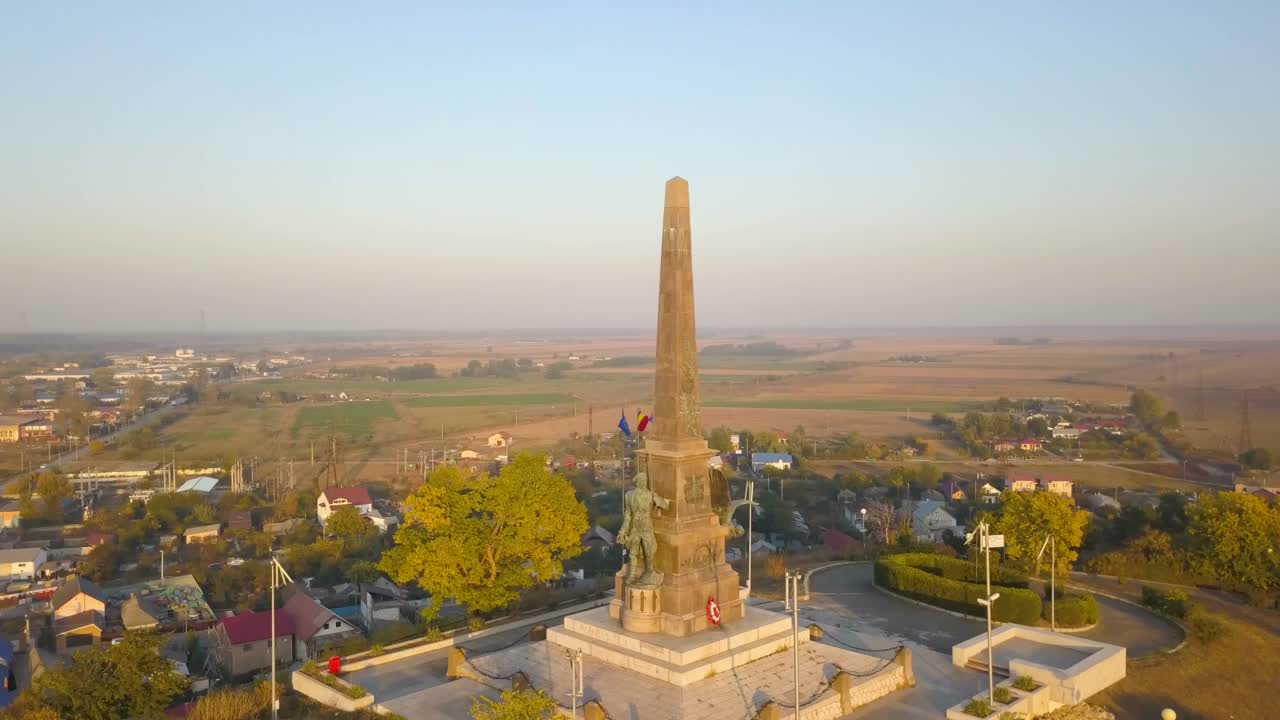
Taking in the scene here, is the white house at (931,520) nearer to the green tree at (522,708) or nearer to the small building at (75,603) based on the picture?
the green tree at (522,708)

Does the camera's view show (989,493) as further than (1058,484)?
No

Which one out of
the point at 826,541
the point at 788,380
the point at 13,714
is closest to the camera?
the point at 13,714

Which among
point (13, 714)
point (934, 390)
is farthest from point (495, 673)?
point (934, 390)

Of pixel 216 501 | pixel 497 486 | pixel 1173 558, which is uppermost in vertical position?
pixel 497 486

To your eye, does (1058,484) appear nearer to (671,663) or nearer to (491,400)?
(671,663)

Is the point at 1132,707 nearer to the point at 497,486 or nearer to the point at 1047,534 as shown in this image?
the point at 1047,534

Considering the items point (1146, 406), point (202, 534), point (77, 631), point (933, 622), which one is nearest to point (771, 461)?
point (1146, 406)

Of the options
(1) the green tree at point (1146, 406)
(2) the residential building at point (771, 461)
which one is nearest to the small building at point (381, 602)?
(2) the residential building at point (771, 461)
